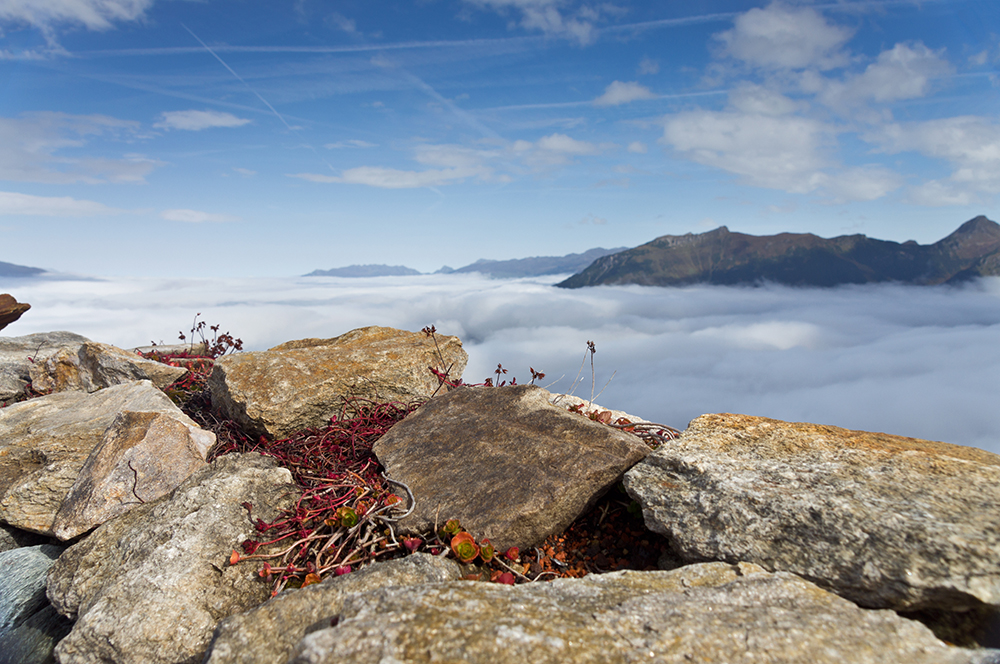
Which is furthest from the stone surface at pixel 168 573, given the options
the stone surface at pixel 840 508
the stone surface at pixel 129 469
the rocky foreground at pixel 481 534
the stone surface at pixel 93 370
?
the stone surface at pixel 93 370

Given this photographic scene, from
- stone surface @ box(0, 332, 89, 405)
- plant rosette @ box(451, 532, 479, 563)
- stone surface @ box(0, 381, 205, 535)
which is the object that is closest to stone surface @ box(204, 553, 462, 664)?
plant rosette @ box(451, 532, 479, 563)

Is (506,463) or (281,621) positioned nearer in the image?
(281,621)

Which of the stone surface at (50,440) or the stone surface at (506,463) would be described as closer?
the stone surface at (506,463)

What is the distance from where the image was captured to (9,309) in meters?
14.1

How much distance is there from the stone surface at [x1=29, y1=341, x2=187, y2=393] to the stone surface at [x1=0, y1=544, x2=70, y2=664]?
4.33m

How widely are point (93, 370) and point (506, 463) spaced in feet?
31.4

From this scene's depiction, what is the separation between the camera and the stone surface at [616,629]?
261cm

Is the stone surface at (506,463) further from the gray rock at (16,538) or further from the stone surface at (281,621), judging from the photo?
the gray rock at (16,538)

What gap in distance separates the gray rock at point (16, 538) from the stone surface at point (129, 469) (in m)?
0.99

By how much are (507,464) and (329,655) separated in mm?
3415

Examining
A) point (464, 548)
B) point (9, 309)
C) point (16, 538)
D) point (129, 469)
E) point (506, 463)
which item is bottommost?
point (16, 538)

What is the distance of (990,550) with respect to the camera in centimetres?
350

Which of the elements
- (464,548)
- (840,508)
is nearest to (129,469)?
(464,548)

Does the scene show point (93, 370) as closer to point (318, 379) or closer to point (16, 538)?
point (16, 538)
